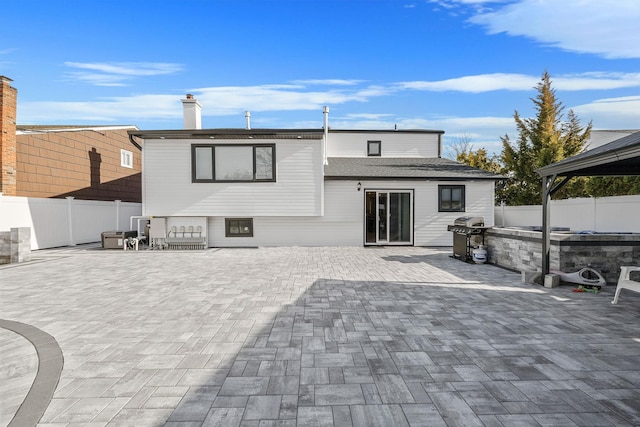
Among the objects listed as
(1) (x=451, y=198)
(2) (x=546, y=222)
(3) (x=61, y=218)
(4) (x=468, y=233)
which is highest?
(1) (x=451, y=198)

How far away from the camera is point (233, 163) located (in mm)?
12898

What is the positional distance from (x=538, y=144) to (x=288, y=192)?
13346mm

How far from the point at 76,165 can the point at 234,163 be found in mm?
7890

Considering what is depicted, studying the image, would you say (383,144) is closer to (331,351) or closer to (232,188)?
(232,188)

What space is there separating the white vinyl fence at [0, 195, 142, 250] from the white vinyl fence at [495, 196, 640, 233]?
1851 cm

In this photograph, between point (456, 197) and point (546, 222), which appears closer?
point (546, 222)

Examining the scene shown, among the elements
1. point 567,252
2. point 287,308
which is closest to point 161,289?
point 287,308

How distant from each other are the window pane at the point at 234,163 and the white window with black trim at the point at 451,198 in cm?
776

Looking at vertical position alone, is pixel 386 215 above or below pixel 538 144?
below

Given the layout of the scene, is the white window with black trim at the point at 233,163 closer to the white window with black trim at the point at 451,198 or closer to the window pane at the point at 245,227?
the window pane at the point at 245,227

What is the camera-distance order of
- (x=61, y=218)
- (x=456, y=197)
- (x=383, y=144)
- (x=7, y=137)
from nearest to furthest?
(x=7, y=137)
(x=61, y=218)
(x=456, y=197)
(x=383, y=144)

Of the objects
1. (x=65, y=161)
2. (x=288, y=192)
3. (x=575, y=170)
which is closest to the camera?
(x=575, y=170)

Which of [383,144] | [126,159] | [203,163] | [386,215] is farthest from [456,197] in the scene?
[126,159]

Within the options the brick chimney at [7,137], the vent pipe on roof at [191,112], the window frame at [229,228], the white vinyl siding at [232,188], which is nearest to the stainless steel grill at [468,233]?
the white vinyl siding at [232,188]
